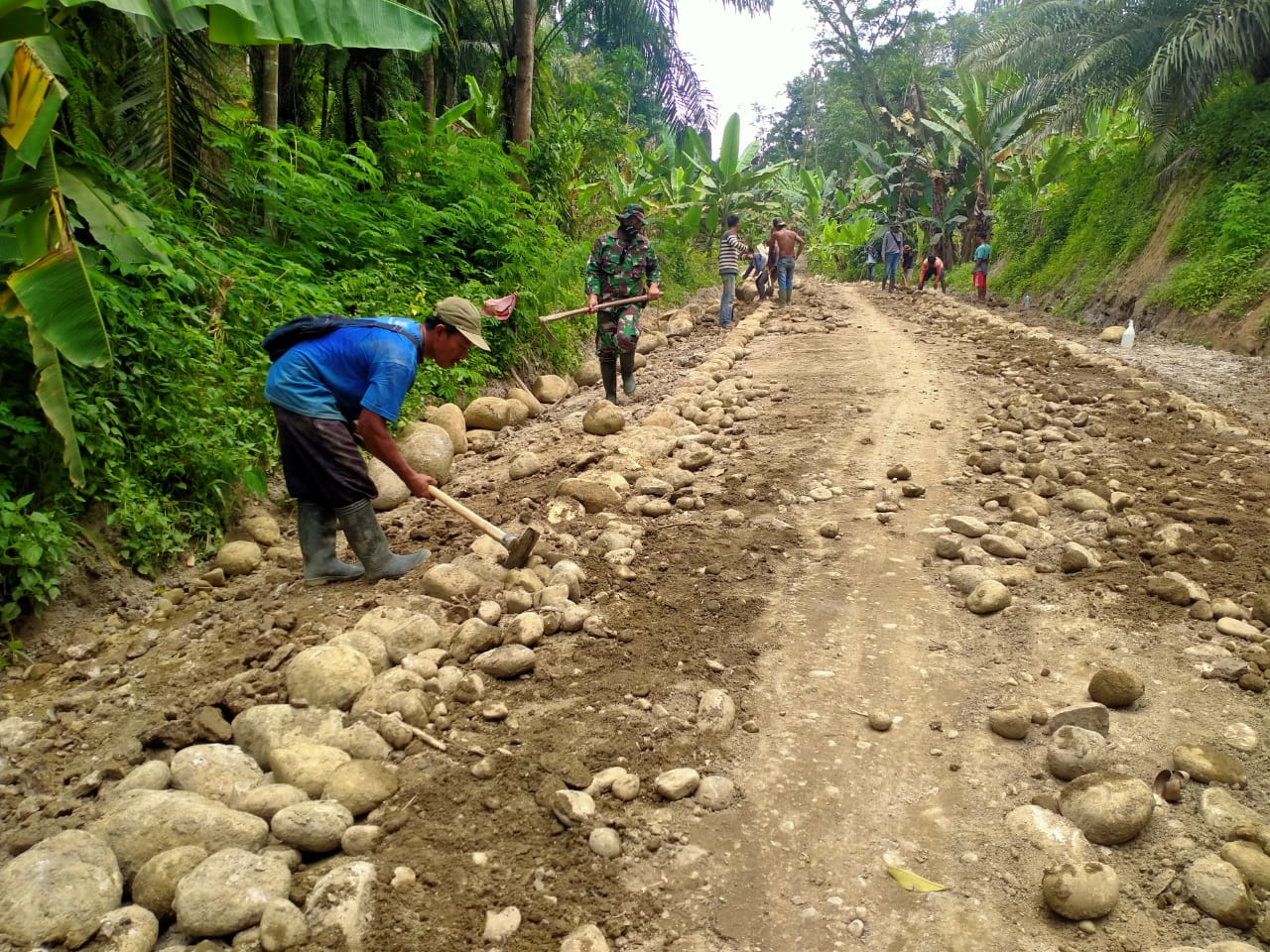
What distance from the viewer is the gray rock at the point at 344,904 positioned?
184 centimetres

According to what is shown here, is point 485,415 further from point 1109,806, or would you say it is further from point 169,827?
point 1109,806

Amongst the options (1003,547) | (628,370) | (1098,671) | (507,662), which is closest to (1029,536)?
(1003,547)

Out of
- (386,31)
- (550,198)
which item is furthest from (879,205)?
(386,31)

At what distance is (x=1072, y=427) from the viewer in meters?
5.71

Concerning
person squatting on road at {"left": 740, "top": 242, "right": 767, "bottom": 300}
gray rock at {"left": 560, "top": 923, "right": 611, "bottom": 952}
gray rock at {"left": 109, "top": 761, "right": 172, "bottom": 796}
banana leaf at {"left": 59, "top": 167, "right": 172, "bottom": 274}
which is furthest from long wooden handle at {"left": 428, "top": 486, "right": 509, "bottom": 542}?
person squatting on road at {"left": 740, "top": 242, "right": 767, "bottom": 300}

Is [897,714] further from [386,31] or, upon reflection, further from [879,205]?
[879,205]

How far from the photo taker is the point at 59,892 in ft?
6.04

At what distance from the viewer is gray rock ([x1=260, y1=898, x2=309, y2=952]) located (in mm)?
1802

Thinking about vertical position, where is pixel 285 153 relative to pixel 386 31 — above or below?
below

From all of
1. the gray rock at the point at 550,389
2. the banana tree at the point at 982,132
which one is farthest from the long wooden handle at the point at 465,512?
the banana tree at the point at 982,132

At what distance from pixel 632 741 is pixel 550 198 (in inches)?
354

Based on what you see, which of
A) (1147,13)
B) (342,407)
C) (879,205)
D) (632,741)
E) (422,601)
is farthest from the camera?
(879,205)

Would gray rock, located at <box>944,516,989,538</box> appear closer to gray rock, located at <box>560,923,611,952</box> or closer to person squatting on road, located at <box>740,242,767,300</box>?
gray rock, located at <box>560,923,611,952</box>

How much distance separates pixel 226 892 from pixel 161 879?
0.20 metres
